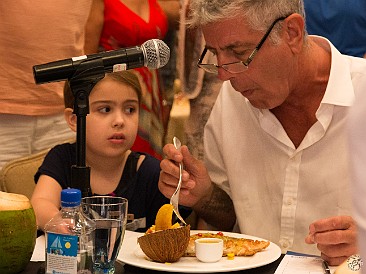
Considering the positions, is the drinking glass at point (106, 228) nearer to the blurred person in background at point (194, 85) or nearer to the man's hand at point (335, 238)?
the man's hand at point (335, 238)

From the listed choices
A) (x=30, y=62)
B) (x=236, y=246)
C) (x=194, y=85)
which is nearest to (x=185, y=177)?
(x=236, y=246)

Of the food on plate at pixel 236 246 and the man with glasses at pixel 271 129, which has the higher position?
the man with glasses at pixel 271 129

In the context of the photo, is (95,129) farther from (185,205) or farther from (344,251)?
(344,251)

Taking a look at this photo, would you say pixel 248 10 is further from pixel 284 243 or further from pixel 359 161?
pixel 359 161

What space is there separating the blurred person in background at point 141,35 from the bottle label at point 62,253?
4.86 feet

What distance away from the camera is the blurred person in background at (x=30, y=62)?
2.75 meters

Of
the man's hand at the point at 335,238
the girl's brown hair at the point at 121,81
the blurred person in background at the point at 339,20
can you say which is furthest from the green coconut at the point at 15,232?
the blurred person in background at the point at 339,20

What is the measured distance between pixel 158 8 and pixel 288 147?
1016 millimetres

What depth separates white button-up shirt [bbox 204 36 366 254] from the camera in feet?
7.23

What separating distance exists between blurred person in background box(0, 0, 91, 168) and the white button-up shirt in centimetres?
75

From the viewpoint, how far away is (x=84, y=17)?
2893mm

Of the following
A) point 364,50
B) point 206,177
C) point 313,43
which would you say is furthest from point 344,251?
point 364,50

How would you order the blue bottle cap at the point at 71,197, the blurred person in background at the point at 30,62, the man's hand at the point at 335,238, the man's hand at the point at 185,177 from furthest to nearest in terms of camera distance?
the blurred person in background at the point at 30,62
the man's hand at the point at 185,177
the man's hand at the point at 335,238
the blue bottle cap at the point at 71,197

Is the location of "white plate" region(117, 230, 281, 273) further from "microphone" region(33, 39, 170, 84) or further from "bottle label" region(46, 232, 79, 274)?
"microphone" region(33, 39, 170, 84)
